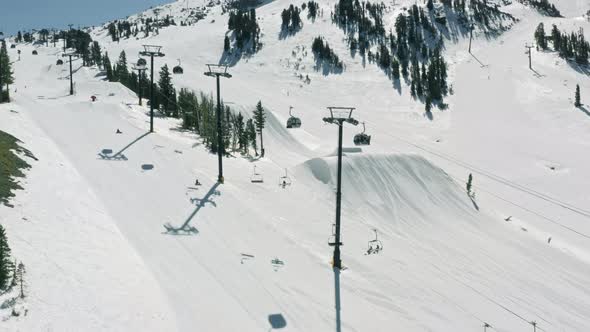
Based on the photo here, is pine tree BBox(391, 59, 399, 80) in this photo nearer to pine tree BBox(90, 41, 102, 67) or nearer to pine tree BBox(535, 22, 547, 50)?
pine tree BBox(535, 22, 547, 50)

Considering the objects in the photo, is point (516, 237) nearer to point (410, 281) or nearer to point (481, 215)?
point (481, 215)

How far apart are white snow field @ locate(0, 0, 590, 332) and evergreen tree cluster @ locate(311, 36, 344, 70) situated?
31.3 m

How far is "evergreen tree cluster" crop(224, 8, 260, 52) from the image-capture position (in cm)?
10594

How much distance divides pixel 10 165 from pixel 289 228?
1273 centimetres

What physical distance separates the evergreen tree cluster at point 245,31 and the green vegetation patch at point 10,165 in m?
83.7

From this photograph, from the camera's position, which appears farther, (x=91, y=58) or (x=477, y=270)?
(x=91, y=58)

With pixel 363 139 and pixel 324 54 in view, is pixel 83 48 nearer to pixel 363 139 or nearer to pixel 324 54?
pixel 324 54

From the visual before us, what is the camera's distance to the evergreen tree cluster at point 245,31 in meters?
106

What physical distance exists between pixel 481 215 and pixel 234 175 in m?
19.6

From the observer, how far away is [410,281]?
20469 mm

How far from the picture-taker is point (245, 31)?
110m

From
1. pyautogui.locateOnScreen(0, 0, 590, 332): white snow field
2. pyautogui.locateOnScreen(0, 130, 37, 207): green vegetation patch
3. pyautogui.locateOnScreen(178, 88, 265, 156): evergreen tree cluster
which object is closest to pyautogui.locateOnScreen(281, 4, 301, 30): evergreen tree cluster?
pyautogui.locateOnScreen(0, 0, 590, 332): white snow field

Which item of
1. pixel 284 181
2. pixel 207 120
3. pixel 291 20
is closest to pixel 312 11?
pixel 291 20

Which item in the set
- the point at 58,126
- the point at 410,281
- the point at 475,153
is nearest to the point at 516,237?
the point at 410,281
